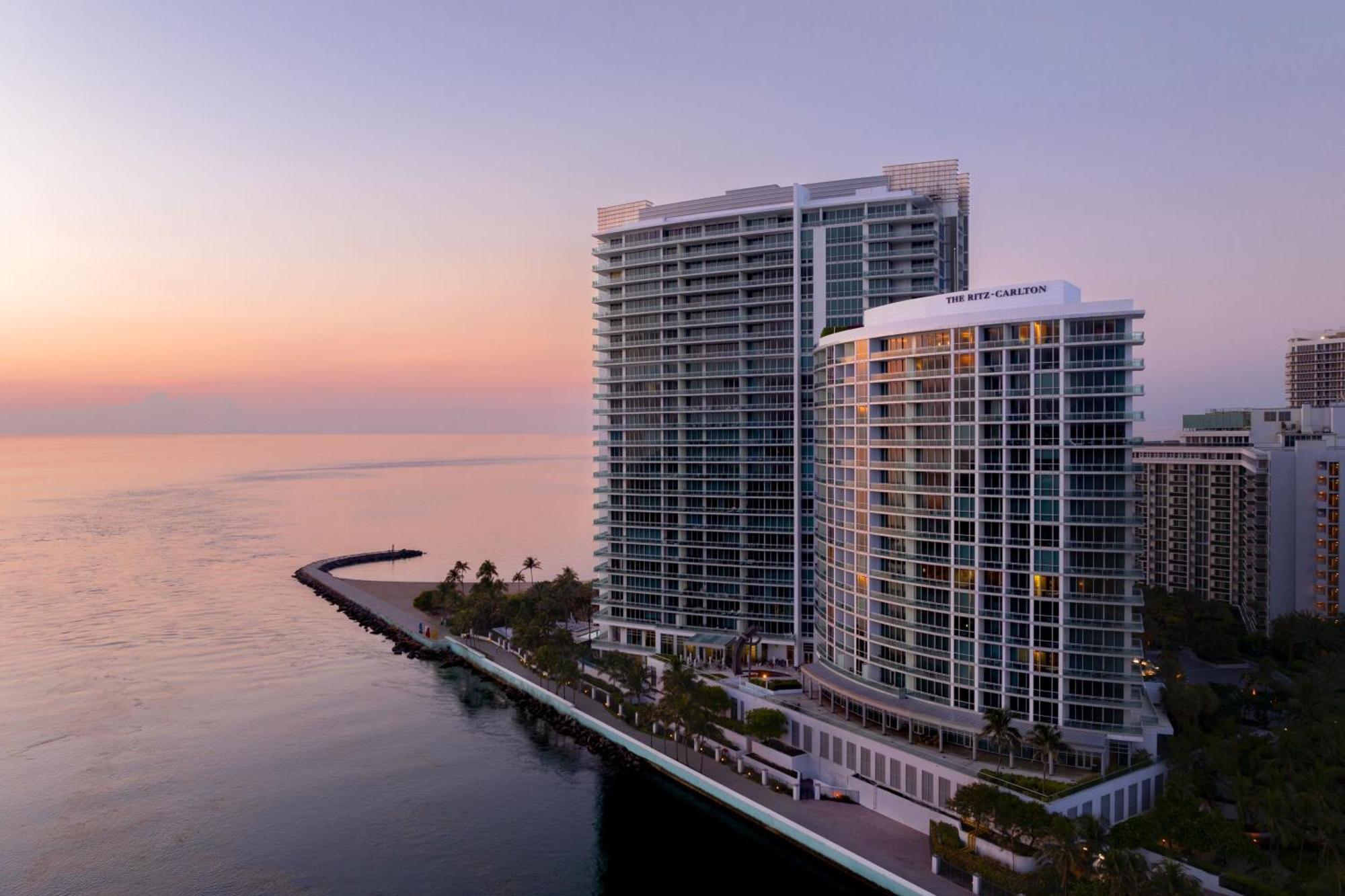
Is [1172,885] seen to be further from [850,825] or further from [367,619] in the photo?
[367,619]

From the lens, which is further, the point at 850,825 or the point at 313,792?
the point at 313,792

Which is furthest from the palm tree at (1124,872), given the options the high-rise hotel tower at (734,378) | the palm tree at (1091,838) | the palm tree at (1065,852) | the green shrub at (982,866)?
the high-rise hotel tower at (734,378)

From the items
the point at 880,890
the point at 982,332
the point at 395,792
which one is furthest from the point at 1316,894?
the point at 395,792

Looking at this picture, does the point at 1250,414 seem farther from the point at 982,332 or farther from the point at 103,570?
the point at 103,570

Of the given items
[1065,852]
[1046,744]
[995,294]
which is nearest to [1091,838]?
[1065,852]

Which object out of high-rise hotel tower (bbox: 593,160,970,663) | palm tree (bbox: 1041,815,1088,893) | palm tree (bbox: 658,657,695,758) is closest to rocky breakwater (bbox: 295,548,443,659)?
high-rise hotel tower (bbox: 593,160,970,663)

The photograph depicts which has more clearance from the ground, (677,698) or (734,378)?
(734,378)

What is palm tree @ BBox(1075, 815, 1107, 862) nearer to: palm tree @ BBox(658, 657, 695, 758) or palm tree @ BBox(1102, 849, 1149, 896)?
palm tree @ BBox(1102, 849, 1149, 896)

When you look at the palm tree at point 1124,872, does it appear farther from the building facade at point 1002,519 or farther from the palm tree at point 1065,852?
the building facade at point 1002,519
